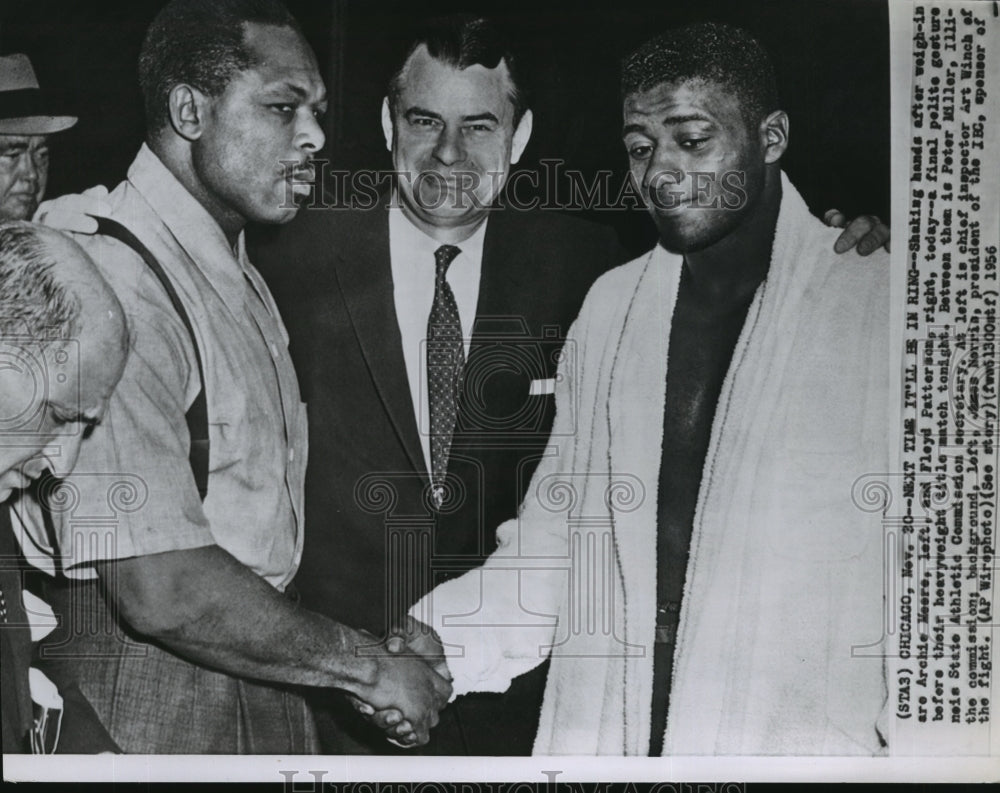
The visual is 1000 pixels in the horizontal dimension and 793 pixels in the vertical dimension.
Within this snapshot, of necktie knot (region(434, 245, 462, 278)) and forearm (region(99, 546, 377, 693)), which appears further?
necktie knot (region(434, 245, 462, 278))

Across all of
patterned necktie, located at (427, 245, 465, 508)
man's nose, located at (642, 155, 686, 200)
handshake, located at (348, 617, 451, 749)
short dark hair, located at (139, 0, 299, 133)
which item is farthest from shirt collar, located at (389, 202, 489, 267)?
handshake, located at (348, 617, 451, 749)

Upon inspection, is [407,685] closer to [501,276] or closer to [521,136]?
[501,276]

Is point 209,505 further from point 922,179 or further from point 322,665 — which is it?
point 922,179

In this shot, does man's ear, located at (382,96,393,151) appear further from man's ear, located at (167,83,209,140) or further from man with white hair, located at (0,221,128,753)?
man with white hair, located at (0,221,128,753)

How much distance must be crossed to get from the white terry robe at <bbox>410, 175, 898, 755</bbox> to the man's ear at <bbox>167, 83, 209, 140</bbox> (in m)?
1.13

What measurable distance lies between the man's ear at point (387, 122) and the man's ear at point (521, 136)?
0.32 metres

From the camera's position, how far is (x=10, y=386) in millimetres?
2947

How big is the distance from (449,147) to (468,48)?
0.27 m

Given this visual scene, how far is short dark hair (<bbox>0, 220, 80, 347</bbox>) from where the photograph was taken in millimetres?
2936

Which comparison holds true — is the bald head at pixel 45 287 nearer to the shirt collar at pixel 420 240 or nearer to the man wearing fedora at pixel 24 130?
the man wearing fedora at pixel 24 130

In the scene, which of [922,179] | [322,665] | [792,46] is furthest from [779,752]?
[792,46]

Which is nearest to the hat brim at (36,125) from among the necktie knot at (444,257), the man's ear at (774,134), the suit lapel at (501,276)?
the necktie knot at (444,257)

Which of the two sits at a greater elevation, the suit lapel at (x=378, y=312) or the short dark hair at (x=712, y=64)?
the short dark hair at (x=712, y=64)

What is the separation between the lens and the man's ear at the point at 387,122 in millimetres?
2963
